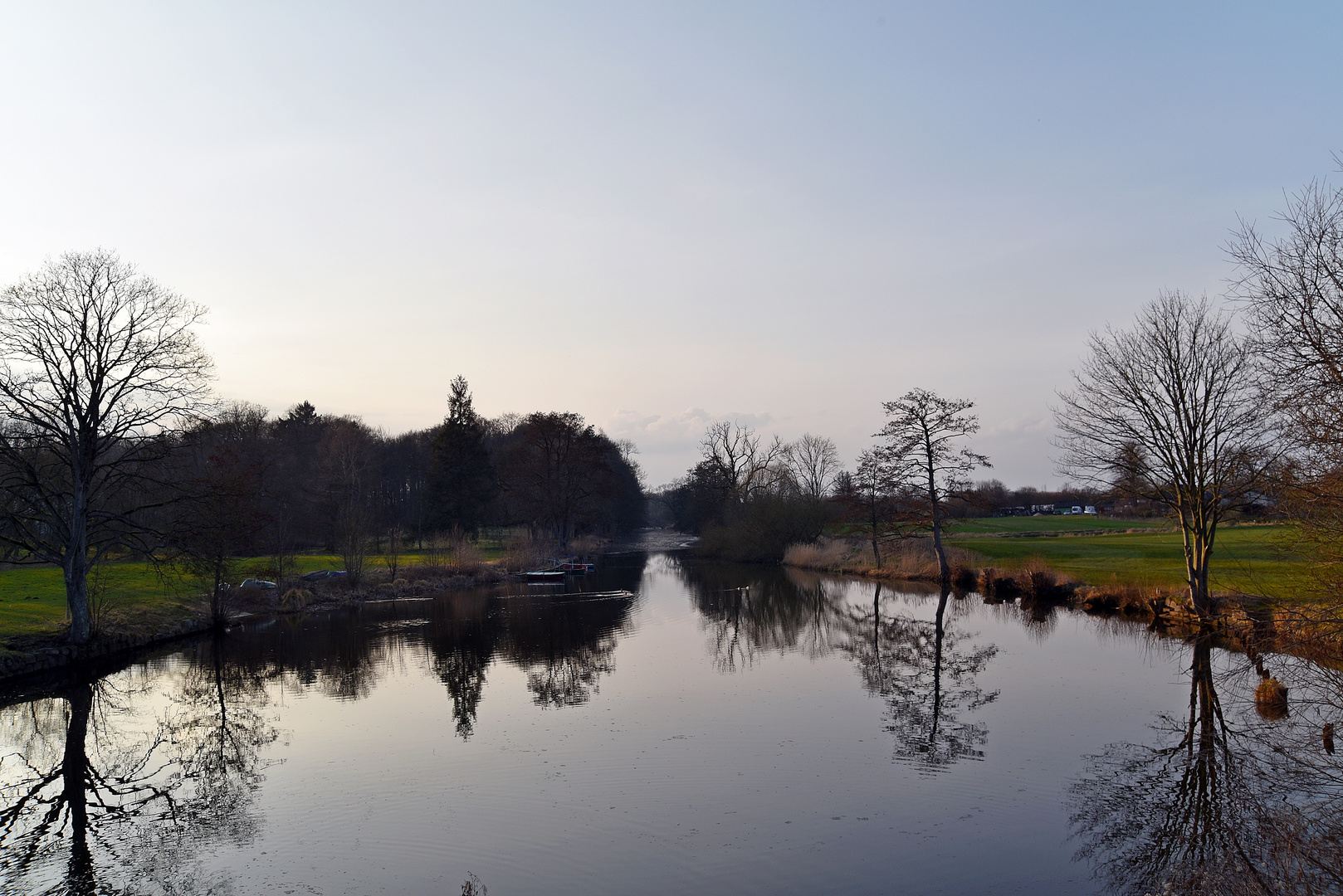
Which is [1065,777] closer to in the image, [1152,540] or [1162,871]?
[1162,871]

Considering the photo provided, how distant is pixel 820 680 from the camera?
1792 centimetres

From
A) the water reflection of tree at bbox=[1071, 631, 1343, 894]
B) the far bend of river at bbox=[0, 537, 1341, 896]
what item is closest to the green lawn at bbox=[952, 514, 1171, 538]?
the far bend of river at bbox=[0, 537, 1341, 896]

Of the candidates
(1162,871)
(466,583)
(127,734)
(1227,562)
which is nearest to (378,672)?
(127,734)

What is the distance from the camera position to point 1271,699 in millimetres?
12625

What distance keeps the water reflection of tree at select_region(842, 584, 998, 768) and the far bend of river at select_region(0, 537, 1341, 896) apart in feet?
0.37

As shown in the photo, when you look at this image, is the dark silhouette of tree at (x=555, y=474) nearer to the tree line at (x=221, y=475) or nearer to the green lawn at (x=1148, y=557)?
the tree line at (x=221, y=475)

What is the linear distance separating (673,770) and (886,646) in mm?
12024

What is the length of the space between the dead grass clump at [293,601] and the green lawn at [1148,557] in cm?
3194

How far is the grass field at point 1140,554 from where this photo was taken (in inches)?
860

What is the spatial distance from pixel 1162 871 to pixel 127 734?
16.9 m

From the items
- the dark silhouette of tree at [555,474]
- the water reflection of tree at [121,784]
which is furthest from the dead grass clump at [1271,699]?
the dark silhouette of tree at [555,474]

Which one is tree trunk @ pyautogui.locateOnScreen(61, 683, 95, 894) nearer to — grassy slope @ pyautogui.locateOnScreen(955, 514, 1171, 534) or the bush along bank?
the bush along bank

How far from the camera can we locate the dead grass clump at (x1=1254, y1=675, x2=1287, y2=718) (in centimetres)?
1248

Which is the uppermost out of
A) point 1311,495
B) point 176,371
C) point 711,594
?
point 176,371
